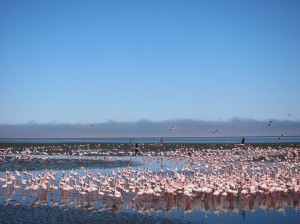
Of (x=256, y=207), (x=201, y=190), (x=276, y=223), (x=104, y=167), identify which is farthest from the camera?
(x=104, y=167)

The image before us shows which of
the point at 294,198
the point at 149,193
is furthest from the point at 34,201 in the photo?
the point at 294,198

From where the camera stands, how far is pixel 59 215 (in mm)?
16578

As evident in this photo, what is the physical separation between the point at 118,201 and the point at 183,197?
311 cm

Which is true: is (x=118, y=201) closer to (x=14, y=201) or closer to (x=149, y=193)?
(x=149, y=193)

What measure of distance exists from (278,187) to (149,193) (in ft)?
20.4

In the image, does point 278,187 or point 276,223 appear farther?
point 278,187

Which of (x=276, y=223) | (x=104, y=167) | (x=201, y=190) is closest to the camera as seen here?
(x=276, y=223)

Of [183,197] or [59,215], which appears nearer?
[59,215]

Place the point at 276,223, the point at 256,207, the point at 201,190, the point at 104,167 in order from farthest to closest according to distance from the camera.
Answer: the point at 104,167 → the point at 201,190 → the point at 256,207 → the point at 276,223

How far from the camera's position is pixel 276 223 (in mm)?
15672

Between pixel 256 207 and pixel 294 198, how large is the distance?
3.00 m

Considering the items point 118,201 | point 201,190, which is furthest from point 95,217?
point 201,190

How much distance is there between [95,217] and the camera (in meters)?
16.2

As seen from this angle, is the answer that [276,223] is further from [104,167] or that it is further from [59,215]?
[104,167]
